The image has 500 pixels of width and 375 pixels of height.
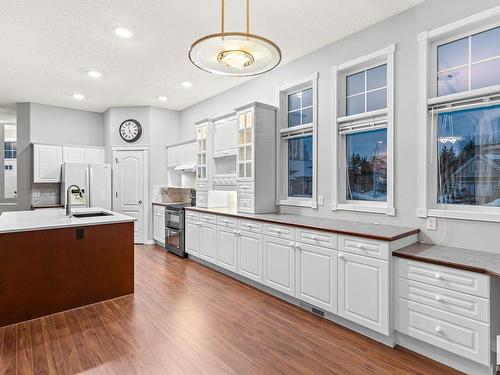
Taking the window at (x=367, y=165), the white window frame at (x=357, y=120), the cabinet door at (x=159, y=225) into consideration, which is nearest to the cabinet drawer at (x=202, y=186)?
the cabinet door at (x=159, y=225)

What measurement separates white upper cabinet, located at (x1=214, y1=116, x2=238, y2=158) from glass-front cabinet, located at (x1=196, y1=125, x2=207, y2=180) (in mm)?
246

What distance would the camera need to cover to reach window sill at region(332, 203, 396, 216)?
10.1 ft

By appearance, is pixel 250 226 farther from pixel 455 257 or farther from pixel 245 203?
pixel 455 257

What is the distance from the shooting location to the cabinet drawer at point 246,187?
4148 mm

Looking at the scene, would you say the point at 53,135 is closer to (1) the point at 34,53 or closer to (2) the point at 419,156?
(1) the point at 34,53

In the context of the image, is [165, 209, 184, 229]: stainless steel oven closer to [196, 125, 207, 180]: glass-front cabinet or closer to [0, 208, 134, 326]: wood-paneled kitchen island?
[196, 125, 207, 180]: glass-front cabinet

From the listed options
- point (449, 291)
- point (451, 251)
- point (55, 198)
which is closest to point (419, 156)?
point (451, 251)

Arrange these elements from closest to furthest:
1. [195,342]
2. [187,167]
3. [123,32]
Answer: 1. [195,342]
2. [123,32]
3. [187,167]

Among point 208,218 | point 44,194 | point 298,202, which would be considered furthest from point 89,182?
point 298,202

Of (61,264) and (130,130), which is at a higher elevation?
(130,130)

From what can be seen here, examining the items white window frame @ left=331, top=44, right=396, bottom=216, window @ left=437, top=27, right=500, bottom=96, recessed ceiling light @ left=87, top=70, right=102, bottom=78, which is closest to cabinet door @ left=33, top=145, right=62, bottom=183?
recessed ceiling light @ left=87, top=70, right=102, bottom=78

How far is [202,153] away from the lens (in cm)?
526

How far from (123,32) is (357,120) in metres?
2.85

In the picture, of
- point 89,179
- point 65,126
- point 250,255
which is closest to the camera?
Answer: point 250,255
